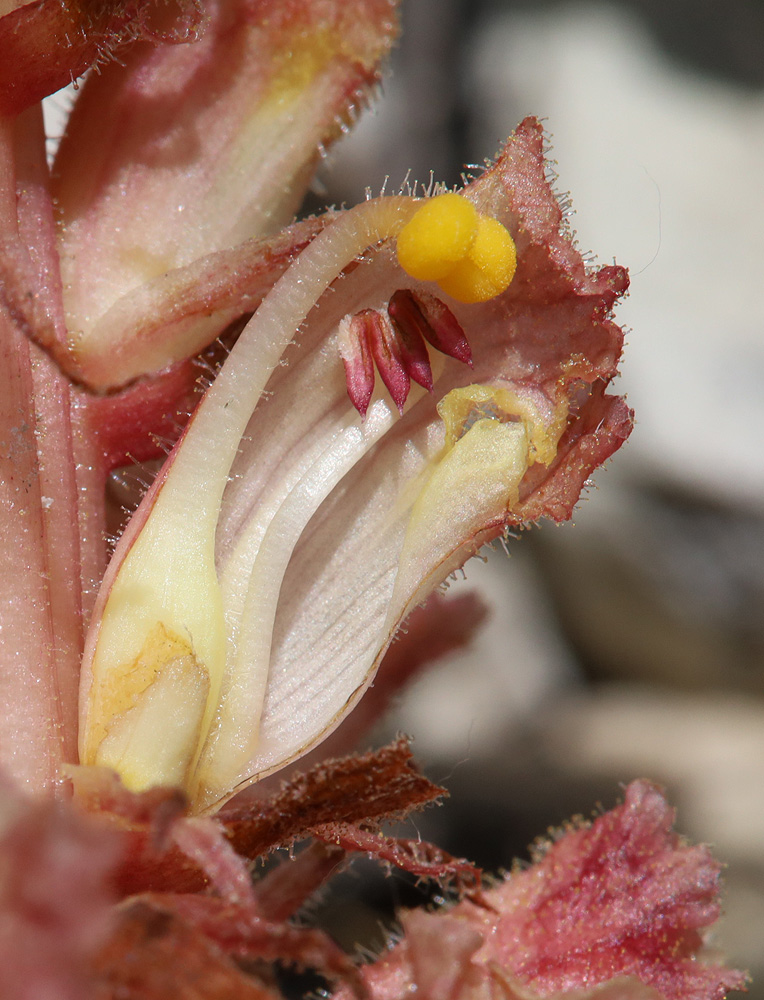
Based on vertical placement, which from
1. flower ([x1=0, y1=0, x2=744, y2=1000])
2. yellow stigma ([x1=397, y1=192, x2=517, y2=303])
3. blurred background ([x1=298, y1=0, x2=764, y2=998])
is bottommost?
flower ([x1=0, y1=0, x2=744, y2=1000])

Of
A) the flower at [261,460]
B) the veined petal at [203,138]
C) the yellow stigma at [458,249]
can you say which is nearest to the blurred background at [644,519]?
the flower at [261,460]

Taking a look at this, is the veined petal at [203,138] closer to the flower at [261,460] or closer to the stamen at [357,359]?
the flower at [261,460]

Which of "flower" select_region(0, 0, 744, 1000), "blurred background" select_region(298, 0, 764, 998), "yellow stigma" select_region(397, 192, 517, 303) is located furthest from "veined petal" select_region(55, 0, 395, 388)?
"blurred background" select_region(298, 0, 764, 998)

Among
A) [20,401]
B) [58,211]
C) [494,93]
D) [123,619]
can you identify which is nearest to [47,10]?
[58,211]

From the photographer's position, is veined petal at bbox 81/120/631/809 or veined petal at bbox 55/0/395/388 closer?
veined petal at bbox 81/120/631/809

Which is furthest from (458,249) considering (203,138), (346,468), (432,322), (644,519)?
(644,519)

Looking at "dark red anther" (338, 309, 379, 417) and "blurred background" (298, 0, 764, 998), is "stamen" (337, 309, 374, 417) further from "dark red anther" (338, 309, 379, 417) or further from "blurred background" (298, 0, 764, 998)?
"blurred background" (298, 0, 764, 998)

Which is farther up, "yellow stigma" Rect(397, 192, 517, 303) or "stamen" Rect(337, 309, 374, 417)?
"yellow stigma" Rect(397, 192, 517, 303)
